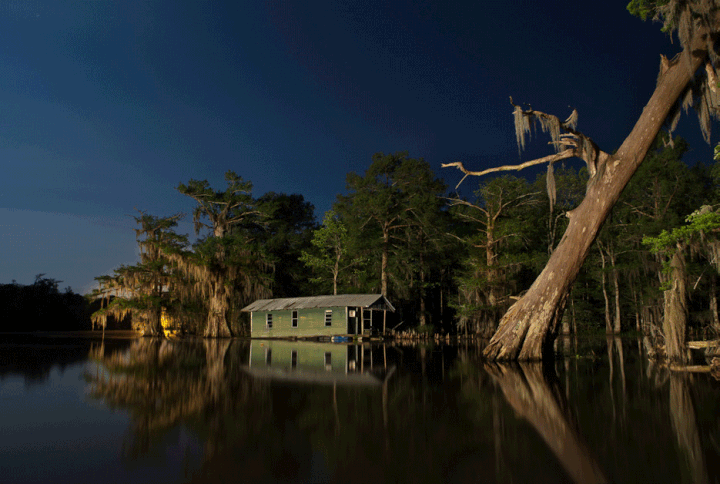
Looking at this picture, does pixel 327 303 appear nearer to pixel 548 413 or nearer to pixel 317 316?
pixel 317 316

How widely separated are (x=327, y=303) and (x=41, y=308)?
114ft

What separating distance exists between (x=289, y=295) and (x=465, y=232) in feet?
54.8

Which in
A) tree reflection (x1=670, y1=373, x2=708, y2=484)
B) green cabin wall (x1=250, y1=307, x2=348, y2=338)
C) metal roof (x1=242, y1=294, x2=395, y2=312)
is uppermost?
metal roof (x1=242, y1=294, x2=395, y2=312)

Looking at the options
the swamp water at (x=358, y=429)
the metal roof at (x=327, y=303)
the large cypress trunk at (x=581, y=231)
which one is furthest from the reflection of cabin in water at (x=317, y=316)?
the swamp water at (x=358, y=429)

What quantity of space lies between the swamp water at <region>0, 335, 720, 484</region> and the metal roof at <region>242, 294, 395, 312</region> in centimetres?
1652

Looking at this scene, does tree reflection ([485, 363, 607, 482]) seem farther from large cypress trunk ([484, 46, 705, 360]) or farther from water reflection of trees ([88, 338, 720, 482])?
large cypress trunk ([484, 46, 705, 360])

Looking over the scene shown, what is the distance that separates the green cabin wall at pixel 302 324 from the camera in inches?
1062

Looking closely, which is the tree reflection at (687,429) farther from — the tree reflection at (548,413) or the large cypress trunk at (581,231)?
the large cypress trunk at (581,231)

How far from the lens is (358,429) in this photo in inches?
195

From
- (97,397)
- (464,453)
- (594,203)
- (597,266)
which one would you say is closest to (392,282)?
(597,266)

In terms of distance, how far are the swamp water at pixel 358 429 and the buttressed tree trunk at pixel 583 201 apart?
9.59 ft

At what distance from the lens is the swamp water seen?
11.9 ft

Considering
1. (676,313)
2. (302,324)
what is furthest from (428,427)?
(302,324)

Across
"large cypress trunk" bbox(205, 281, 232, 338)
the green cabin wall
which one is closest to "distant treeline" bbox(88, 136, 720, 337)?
"large cypress trunk" bbox(205, 281, 232, 338)
